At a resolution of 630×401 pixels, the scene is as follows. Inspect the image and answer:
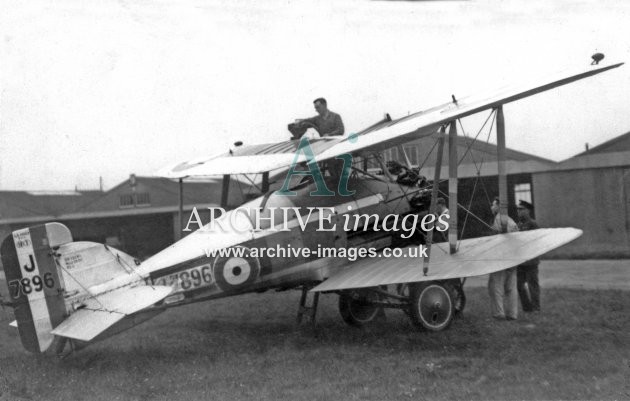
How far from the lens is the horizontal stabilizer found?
5.51m

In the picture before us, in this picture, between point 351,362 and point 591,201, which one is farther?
point 591,201

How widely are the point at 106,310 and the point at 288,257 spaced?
6.43 feet

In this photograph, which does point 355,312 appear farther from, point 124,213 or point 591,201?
point 124,213

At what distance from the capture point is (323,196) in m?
7.01

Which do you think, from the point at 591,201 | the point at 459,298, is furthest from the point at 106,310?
the point at 591,201

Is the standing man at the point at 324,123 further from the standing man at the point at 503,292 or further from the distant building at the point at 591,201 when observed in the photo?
the distant building at the point at 591,201

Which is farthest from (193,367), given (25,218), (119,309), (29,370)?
(25,218)

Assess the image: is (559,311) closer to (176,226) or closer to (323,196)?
(323,196)

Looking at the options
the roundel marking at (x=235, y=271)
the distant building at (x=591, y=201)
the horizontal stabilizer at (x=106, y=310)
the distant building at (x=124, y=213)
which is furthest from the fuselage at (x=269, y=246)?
the distant building at (x=124, y=213)

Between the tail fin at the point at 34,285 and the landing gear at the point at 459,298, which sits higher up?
the tail fin at the point at 34,285

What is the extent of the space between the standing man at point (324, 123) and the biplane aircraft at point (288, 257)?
2.76 ft

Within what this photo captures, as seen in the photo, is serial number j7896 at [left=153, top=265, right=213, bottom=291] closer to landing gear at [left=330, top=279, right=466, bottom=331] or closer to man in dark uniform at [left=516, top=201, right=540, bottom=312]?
landing gear at [left=330, top=279, right=466, bottom=331]

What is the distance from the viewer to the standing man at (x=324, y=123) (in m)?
8.22

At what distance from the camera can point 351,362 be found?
5.80 metres
